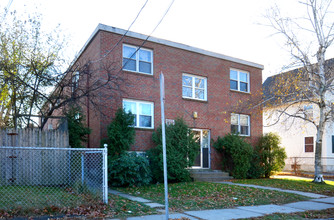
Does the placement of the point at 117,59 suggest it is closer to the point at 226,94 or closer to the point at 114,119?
the point at 114,119

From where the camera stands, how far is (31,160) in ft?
34.5

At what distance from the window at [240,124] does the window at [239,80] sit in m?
1.75

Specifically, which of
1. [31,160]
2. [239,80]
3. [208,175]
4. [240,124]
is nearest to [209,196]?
[208,175]

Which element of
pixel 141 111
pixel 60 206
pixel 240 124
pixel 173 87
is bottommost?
pixel 60 206

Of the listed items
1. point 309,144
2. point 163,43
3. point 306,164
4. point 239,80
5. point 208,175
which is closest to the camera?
point 208,175

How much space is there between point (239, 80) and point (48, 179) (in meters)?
13.3

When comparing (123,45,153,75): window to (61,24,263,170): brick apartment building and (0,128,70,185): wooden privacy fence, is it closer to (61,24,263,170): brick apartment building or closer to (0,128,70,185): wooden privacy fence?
(61,24,263,170): brick apartment building

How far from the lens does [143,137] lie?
15.2m

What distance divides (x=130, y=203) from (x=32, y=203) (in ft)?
8.64

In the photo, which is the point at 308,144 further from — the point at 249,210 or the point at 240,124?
the point at 249,210

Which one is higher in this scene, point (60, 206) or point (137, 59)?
point (137, 59)

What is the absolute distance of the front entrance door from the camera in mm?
17109

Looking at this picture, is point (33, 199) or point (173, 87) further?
point (173, 87)

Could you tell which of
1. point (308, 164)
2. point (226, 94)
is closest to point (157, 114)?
point (226, 94)
